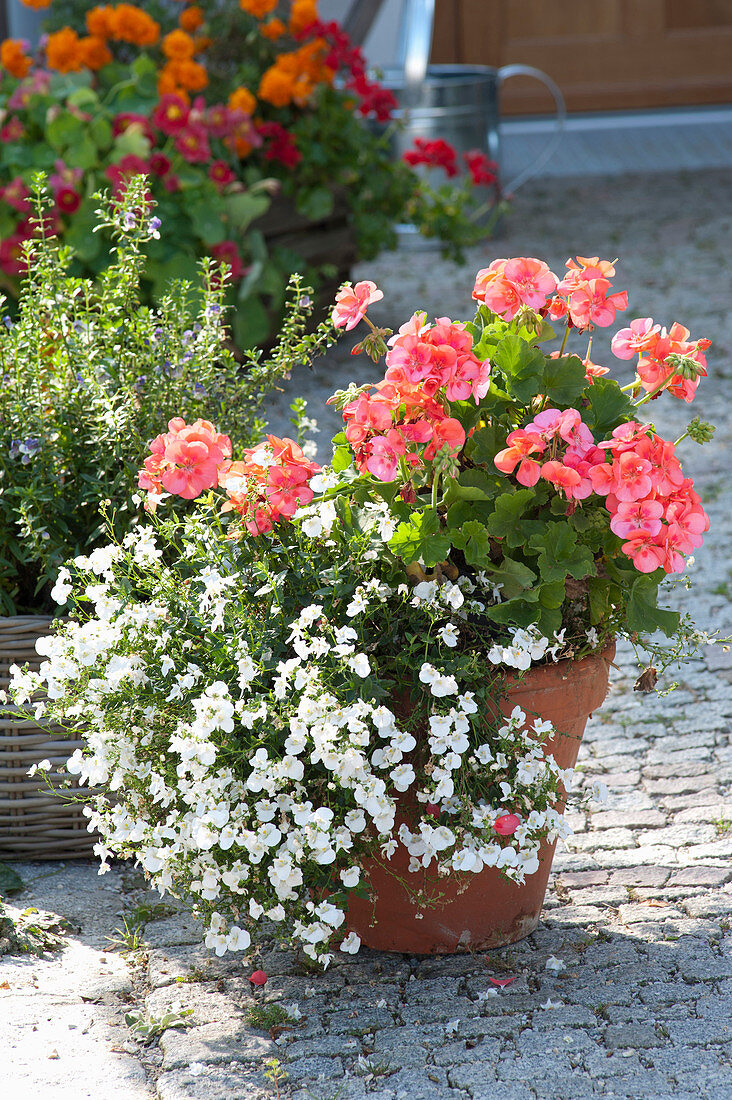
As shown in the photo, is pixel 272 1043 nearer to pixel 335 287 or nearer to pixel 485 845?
pixel 485 845

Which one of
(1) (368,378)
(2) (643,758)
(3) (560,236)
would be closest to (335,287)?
(1) (368,378)

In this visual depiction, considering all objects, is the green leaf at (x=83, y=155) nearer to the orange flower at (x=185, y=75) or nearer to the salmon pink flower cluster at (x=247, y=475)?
the orange flower at (x=185, y=75)

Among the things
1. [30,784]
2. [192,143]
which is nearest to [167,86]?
[192,143]

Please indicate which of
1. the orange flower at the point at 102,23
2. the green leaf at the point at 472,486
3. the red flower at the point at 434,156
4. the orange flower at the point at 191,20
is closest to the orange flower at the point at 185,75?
the orange flower at the point at 102,23

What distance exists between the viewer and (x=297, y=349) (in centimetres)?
197

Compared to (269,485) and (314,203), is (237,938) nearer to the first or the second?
(269,485)

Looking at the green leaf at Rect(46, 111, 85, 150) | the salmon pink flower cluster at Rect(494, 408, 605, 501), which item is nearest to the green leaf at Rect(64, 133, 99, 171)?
the green leaf at Rect(46, 111, 85, 150)

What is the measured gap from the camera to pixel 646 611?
1.66 metres

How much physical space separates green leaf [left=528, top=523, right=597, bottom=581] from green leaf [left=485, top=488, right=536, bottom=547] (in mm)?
26

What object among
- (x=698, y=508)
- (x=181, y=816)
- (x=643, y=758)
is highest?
(x=698, y=508)

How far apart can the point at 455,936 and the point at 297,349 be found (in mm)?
966

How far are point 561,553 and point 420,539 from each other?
201mm

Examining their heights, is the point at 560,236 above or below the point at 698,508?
below

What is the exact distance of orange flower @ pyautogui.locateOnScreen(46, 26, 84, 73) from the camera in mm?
4359
